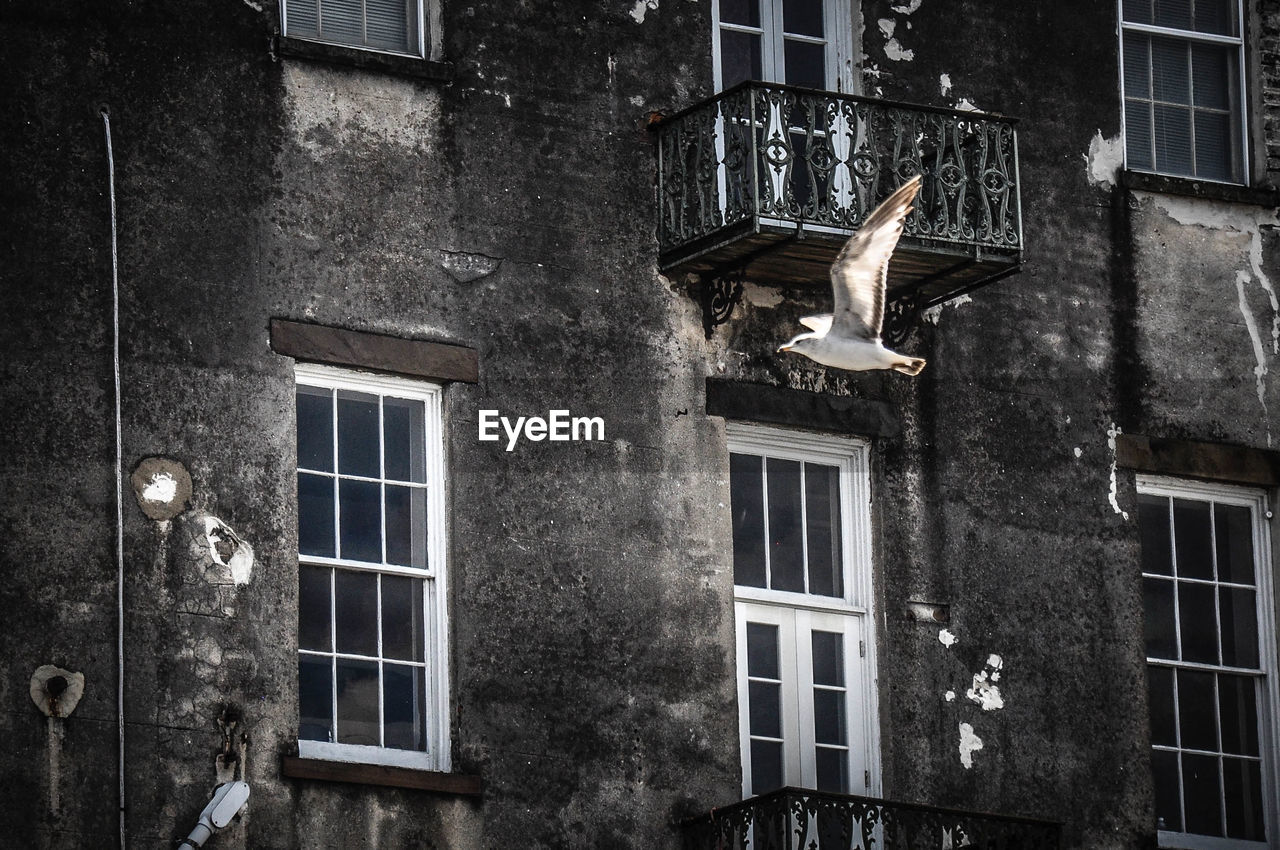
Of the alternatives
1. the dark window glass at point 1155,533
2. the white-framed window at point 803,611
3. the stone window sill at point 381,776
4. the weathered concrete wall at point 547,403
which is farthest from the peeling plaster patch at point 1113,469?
the stone window sill at point 381,776

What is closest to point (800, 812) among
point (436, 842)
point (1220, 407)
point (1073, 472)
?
point (436, 842)

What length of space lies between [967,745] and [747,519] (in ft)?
6.19

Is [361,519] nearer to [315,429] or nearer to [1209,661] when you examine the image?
[315,429]

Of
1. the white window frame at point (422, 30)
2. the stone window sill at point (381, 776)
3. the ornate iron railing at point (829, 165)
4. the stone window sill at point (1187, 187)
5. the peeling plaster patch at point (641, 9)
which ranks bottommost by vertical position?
the stone window sill at point (381, 776)

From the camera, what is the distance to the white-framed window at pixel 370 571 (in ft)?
52.5

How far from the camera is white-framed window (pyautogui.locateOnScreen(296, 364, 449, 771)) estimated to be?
16.0 m

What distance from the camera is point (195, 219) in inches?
634

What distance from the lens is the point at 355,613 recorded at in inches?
638

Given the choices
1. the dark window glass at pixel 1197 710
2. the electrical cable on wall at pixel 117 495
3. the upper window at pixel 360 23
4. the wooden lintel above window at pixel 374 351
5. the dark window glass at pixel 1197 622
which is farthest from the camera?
the dark window glass at pixel 1197 622

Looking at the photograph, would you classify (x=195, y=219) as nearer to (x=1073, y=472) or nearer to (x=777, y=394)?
(x=777, y=394)

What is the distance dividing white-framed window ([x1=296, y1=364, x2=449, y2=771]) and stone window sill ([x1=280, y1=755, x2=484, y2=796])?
23cm

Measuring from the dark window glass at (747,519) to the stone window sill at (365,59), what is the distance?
9.47 feet

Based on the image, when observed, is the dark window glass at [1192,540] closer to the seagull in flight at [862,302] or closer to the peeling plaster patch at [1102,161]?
the peeling plaster patch at [1102,161]

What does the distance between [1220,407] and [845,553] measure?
9.52 feet
